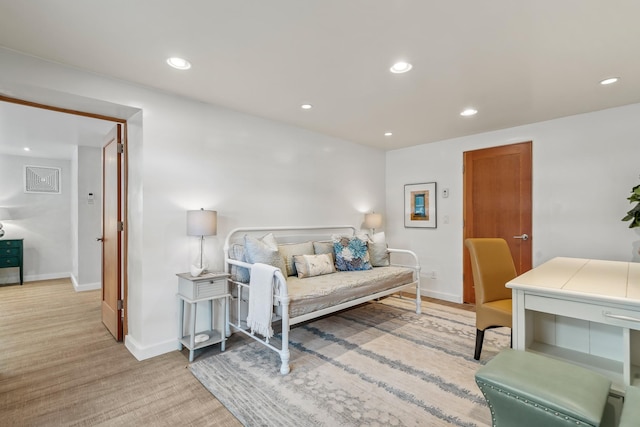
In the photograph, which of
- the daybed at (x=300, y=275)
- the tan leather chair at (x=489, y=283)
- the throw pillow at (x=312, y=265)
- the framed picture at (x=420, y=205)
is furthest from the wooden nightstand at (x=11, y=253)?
the tan leather chair at (x=489, y=283)

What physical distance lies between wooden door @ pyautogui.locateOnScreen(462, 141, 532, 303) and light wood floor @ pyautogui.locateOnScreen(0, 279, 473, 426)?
3.63m

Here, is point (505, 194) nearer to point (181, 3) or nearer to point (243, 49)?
point (243, 49)

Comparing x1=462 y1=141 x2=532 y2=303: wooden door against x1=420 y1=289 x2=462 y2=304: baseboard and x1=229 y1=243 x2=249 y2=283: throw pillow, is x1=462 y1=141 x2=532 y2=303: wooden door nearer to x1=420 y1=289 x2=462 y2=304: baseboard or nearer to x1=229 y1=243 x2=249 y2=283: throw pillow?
x1=420 y1=289 x2=462 y2=304: baseboard

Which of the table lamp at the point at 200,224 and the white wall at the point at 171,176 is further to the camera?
the table lamp at the point at 200,224

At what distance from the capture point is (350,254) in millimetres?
3617

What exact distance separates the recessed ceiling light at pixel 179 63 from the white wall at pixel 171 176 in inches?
21.9

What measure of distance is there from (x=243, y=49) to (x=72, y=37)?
104 cm

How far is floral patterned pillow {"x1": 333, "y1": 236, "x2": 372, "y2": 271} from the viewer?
141 inches

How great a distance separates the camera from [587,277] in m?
1.82

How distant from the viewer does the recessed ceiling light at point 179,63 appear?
2.16 metres

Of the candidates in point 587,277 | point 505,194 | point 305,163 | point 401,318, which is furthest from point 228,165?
point 505,194

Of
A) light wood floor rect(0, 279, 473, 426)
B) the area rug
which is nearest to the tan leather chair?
the area rug

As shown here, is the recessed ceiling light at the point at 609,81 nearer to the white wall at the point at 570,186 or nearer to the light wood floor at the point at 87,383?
the white wall at the point at 570,186

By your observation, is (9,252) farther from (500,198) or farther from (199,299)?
(500,198)
